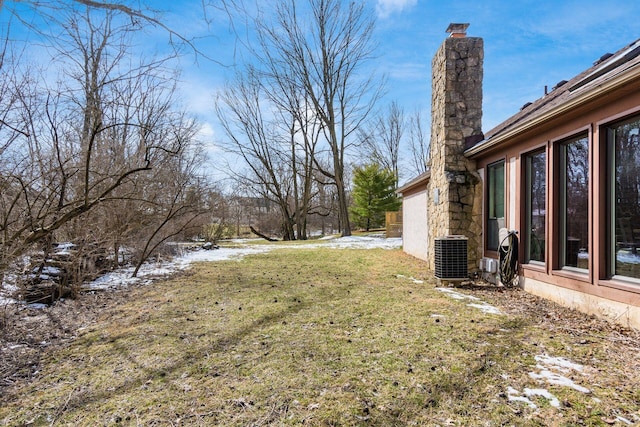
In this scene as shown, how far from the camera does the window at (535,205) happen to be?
4914 millimetres

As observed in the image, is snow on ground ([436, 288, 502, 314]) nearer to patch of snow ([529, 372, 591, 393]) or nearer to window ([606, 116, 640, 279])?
window ([606, 116, 640, 279])

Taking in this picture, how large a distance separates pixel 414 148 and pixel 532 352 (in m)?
28.3

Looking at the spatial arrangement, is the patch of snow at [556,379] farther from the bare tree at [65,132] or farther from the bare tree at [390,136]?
the bare tree at [390,136]

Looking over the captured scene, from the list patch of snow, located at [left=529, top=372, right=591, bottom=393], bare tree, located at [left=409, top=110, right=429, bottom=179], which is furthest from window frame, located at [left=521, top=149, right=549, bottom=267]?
bare tree, located at [left=409, top=110, right=429, bottom=179]

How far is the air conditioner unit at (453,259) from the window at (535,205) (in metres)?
0.94

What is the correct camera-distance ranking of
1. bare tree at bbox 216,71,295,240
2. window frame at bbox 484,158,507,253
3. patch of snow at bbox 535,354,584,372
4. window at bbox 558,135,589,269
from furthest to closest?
1. bare tree at bbox 216,71,295,240
2. window frame at bbox 484,158,507,253
3. window at bbox 558,135,589,269
4. patch of snow at bbox 535,354,584,372

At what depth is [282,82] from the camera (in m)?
20.5

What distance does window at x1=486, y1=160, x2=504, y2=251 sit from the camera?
6035mm

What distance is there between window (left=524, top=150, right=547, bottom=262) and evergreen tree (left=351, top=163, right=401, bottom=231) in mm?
19150

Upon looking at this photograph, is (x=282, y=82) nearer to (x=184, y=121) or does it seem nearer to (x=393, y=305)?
(x=184, y=121)

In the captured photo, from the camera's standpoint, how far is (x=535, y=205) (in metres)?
5.08

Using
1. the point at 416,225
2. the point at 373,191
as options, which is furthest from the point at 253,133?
the point at 416,225

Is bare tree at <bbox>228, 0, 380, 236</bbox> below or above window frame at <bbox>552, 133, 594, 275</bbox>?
above

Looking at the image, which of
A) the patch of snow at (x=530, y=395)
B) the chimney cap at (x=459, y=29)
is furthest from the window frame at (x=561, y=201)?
the chimney cap at (x=459, y=29)
